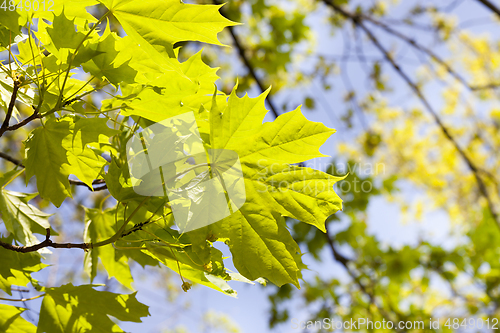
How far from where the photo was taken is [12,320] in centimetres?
65

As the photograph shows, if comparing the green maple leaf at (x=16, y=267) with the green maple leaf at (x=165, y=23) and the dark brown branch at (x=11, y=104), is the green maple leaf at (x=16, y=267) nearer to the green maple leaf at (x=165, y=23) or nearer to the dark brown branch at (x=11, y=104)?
the dark brown branch at (x=11, y=104)

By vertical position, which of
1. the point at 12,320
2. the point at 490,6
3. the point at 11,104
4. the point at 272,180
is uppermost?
the point at 490,6

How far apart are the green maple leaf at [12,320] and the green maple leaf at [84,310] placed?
0.12 ft

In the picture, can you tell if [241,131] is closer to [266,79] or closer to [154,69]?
[154,69]

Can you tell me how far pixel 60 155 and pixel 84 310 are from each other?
35 cm

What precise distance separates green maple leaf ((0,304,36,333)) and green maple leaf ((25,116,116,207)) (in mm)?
294

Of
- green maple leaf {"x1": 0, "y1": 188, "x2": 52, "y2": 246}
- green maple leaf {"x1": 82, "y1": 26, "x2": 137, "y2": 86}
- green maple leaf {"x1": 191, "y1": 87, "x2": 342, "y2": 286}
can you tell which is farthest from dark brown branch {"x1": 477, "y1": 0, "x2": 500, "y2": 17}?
green maple leaf {"x1": 0, "y1": 188, "x2": 52, "y2": 246}

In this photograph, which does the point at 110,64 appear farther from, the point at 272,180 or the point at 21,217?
the point at 21,217

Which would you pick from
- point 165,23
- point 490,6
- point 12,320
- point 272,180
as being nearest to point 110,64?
point 165,23

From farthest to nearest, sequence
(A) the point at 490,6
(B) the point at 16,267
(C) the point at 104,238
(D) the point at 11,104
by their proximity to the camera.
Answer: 1. (A) the point at 490,6
2. (C) the point at 104,238
3. (B) the point at 16,267
4. (D) the point at 11,104

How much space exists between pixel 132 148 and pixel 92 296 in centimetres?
36

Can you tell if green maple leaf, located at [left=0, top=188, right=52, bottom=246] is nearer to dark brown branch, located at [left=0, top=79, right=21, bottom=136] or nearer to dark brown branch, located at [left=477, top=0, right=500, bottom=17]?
dark brown branch, located at [left=0, top=79, right=21, bottom=136]

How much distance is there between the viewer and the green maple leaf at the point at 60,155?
1.75 ft

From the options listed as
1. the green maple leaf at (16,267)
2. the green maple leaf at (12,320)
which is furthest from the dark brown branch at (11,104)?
the green maple leaf at (12,320)
